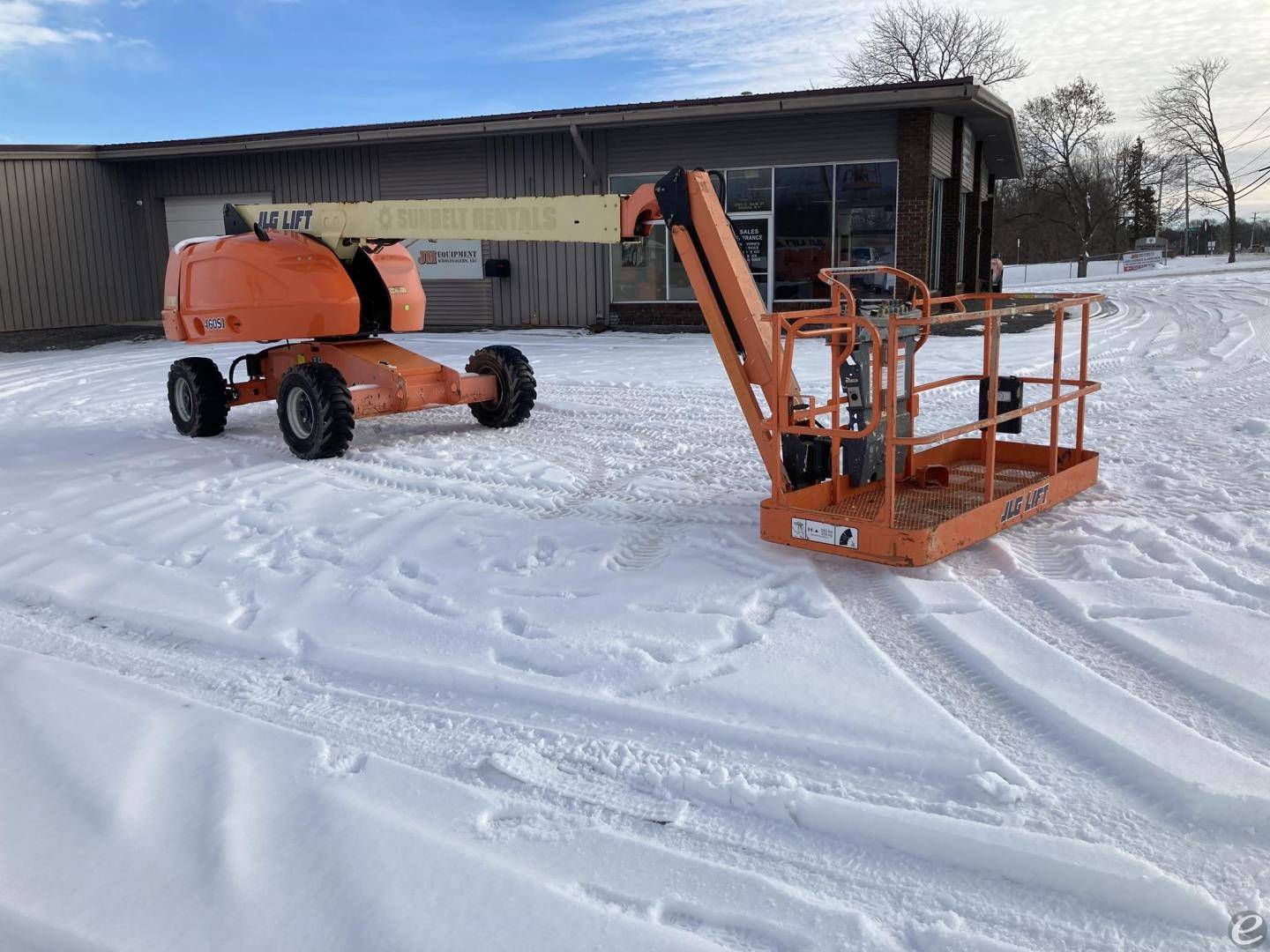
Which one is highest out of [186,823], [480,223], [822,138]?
[822,138]

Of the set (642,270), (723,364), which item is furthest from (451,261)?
(723,364)

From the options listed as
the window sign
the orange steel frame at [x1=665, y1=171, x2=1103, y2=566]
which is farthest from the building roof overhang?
the orange steel frame at [x1=665, y1=171, x2=1103, y2=566]

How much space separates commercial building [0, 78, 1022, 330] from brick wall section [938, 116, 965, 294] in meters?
0.04

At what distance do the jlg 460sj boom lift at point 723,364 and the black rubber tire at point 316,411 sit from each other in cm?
2

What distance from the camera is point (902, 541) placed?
4781 mm

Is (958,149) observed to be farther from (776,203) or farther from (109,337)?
(109,337)

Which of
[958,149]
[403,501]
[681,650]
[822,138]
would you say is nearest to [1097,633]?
[681,650]

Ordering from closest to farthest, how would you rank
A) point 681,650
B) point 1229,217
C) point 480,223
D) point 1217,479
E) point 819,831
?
point 819,831
point 681,650
point 1217,479
point 480,223
point 1229,217

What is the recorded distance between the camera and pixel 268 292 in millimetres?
8156

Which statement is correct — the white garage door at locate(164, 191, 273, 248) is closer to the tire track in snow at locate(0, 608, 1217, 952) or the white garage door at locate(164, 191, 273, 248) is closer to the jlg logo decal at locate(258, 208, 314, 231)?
the jlg logo decal at locate(258, 208, 314, 231)

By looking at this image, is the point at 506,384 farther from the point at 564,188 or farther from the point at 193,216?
the point at 193,216

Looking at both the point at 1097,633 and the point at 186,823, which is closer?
the point at 186,823

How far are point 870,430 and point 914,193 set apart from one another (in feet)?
44.2

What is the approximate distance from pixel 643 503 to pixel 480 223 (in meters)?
2.47
